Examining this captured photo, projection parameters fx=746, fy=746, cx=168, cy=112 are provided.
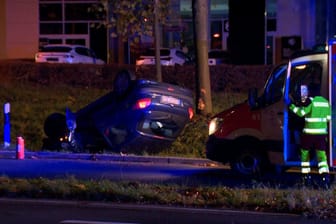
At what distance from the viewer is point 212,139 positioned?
42.6ft

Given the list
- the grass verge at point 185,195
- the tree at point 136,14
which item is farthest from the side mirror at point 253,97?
the tree at point 136,14

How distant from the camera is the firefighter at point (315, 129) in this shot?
11.7 meters

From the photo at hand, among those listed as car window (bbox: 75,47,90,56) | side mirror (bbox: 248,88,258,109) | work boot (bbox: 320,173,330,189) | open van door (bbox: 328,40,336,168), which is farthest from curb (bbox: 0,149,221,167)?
car window (bbox: 75,47,90,56)

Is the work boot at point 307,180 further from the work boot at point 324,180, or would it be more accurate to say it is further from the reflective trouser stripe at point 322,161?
the reflective trouser stripe at point 322,161

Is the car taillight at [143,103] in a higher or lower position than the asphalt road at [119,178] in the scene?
higher

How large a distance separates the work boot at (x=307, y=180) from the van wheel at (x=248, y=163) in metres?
0.76

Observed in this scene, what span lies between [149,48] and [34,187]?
3065 centimetres

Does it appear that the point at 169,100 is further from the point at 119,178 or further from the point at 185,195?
the point at 185,195

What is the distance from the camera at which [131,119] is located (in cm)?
1491

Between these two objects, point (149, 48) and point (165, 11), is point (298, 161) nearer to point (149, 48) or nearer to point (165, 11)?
point (165, 11)

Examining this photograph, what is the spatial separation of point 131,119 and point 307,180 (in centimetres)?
416

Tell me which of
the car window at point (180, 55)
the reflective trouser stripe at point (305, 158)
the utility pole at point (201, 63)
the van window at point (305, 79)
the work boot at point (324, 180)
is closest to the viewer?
the work boot at point (324, 180)

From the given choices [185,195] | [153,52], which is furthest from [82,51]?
[185,195]

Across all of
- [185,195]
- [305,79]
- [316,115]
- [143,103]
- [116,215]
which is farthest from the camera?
[143,103]
